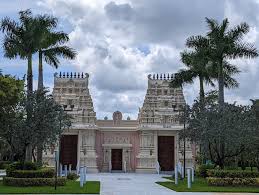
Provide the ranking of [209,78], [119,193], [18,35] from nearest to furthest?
[119,193] < [18,35] < [209,78]

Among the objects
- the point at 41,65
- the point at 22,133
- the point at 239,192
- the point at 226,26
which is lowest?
the point at 239,192

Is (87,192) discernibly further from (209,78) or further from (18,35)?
(209,78)

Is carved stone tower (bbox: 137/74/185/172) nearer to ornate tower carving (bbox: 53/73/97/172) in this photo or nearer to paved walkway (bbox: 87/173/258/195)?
ornate tower carving (bbox: 53/73/97/172)

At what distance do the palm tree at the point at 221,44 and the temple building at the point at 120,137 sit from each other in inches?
865

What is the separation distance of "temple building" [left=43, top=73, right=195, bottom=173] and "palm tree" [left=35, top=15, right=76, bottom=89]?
17.4 metres

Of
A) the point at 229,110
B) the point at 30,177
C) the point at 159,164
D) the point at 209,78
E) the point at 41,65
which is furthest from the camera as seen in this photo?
the point at 159,164

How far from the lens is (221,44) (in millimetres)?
34469

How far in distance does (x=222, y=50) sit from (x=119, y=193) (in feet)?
47.3

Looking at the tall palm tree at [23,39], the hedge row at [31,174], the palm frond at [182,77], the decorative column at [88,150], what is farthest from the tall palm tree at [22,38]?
the decorative column at [88,150]

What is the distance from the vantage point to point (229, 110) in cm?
3322

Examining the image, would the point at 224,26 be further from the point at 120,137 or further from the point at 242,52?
the point at 120,137

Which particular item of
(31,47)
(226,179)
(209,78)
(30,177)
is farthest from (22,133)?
(209,78)

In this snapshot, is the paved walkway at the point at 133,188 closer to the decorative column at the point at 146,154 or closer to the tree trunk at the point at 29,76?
the tree trunk at the point at 29,76

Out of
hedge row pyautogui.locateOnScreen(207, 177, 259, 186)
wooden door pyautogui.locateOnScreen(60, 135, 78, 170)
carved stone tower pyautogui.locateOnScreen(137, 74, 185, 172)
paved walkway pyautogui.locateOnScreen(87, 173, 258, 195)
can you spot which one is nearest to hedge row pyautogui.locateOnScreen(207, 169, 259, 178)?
hedge row pyautogui.locateOnScreen(207, 177, 259, 186)
